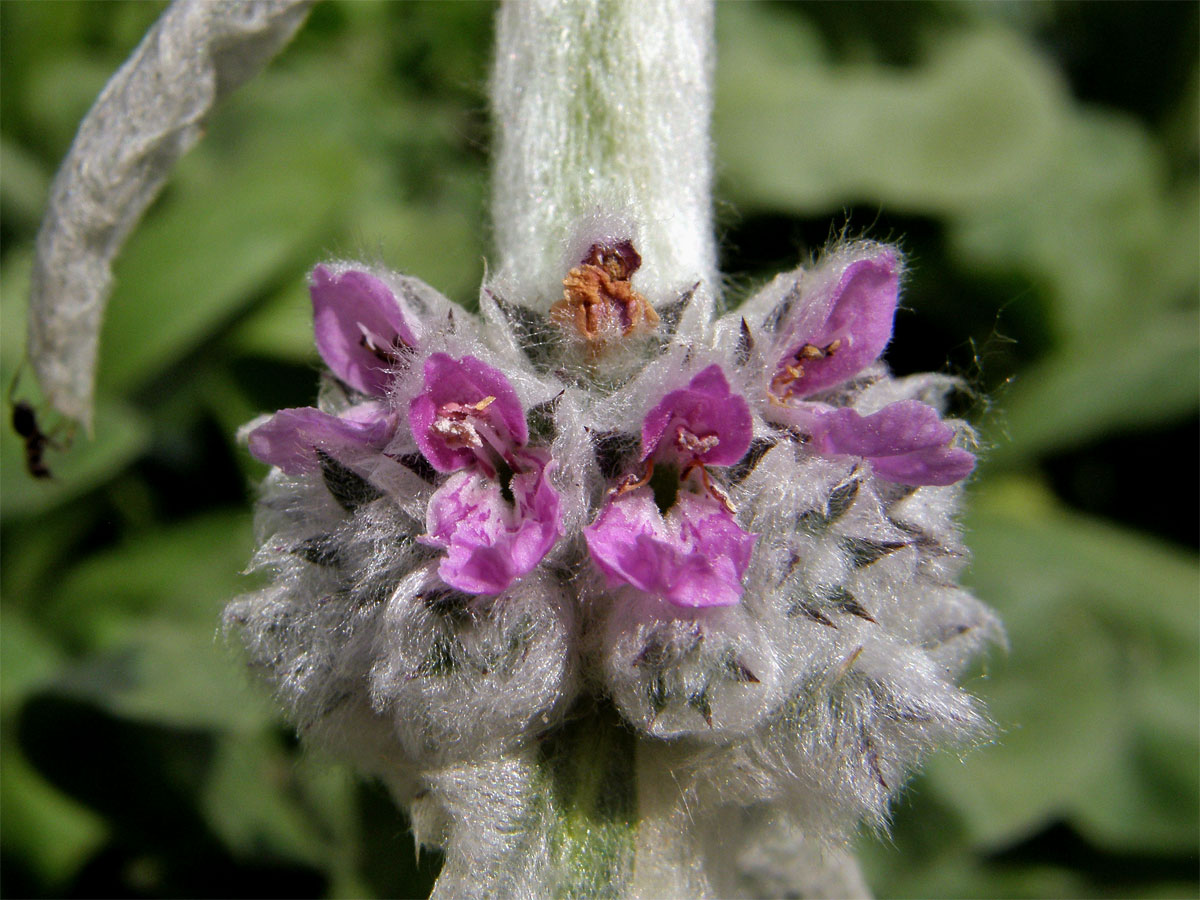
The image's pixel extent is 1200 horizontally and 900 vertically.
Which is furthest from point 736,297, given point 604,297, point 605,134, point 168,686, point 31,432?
point 168,686

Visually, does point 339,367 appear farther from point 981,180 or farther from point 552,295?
point 981,180

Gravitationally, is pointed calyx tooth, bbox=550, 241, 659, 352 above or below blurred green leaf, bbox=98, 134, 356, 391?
above

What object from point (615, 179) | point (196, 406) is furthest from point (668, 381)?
point (196, 406)

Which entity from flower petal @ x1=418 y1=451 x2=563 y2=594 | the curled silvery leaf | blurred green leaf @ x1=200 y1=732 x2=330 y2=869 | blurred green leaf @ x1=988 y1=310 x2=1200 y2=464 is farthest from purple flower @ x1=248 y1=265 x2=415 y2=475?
blurred green leaf @ x1=988 y1=310 x2=1200 y2=464

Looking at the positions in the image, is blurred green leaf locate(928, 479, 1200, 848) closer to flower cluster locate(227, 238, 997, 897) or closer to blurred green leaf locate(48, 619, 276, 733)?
flower cluster locate(227, 238, 997, 897)

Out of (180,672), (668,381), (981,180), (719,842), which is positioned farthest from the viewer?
(981,180)

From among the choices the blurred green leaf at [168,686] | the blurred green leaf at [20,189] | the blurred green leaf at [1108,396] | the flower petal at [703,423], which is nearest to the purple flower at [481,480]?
the flower petal at [703,423]
